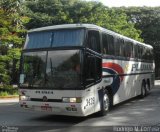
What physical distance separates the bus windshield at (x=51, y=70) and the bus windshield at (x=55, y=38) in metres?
0.31

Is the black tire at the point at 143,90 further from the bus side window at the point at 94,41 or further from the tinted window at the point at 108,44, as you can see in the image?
the bus side window at the point at 94,41

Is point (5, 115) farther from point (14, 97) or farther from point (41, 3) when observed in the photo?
point (41, 3)

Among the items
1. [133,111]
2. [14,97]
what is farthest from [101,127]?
[14,97]

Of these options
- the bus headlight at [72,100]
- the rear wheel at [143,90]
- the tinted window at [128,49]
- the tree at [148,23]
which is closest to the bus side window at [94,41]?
the bus headlight at [72,100]

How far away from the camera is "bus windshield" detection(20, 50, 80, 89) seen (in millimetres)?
11719

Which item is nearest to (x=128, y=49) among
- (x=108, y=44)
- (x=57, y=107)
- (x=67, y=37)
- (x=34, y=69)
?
(x=108, y=44)

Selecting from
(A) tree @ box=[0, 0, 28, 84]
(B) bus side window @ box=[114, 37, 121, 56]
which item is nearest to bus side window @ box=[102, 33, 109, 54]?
(B) bus side window @ box=[114, 37, 121, 56]

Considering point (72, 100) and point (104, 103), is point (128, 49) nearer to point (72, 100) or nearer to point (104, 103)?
point (104, 103)

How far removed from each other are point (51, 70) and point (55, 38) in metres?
1.19

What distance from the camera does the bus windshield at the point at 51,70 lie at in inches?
461

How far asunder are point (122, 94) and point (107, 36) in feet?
10.5

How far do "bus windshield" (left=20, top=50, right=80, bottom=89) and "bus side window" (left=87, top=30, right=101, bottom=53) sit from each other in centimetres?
80

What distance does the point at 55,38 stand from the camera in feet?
40.8

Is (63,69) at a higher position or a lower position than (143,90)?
higher
